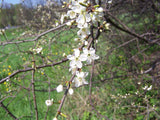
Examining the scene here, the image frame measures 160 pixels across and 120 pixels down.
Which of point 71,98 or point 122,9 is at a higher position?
point 122,9

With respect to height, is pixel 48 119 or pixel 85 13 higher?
pixel 85 13

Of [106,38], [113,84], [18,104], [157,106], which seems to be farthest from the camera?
[106,38]

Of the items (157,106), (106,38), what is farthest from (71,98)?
(106,38)

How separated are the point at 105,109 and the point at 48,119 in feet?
3.98

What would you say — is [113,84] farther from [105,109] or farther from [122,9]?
[122,9]

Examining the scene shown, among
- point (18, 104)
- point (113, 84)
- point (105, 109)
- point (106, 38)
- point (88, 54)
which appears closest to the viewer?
point (88, 54)

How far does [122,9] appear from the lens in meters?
3.95

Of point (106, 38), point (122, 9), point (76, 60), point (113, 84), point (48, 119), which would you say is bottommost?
point (48, 119)

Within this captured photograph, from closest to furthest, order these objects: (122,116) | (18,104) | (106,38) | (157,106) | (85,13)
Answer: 1. (85,13)
2. (157,106)
3. (122,116)
4. (18,104)
5. (106,38)

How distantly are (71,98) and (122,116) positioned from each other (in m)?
1.24

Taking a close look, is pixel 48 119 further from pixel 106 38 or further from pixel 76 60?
pixel 106 38

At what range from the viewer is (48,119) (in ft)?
9.34

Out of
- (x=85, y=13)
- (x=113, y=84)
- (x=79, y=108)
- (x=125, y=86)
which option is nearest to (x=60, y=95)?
(x=79, y=108)

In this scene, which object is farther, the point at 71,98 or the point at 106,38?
the point at 106,38
